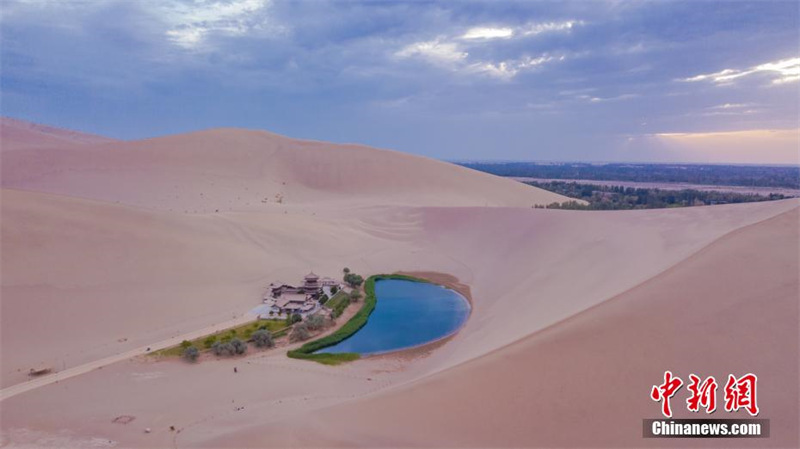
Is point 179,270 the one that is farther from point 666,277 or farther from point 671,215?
point 671,215

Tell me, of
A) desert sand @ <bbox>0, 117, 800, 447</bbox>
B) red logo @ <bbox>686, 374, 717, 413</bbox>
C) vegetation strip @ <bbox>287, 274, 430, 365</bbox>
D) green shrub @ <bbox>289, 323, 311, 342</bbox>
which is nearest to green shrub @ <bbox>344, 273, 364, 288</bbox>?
vegetation strip @ <bbox>287, 274, 430, 365</bbox>

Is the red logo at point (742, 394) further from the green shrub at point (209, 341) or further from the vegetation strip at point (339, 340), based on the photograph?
the green shrub at point (209, 341)

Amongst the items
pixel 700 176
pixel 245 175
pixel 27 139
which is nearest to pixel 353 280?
pixel 245 175

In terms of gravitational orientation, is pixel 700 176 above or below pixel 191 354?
above

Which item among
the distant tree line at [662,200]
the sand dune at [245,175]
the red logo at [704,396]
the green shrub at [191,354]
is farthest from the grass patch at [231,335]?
the distant tree line at [662,200]

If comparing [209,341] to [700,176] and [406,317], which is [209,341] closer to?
[406,317]

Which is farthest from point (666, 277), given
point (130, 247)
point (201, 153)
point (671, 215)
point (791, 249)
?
point (201, 153)
